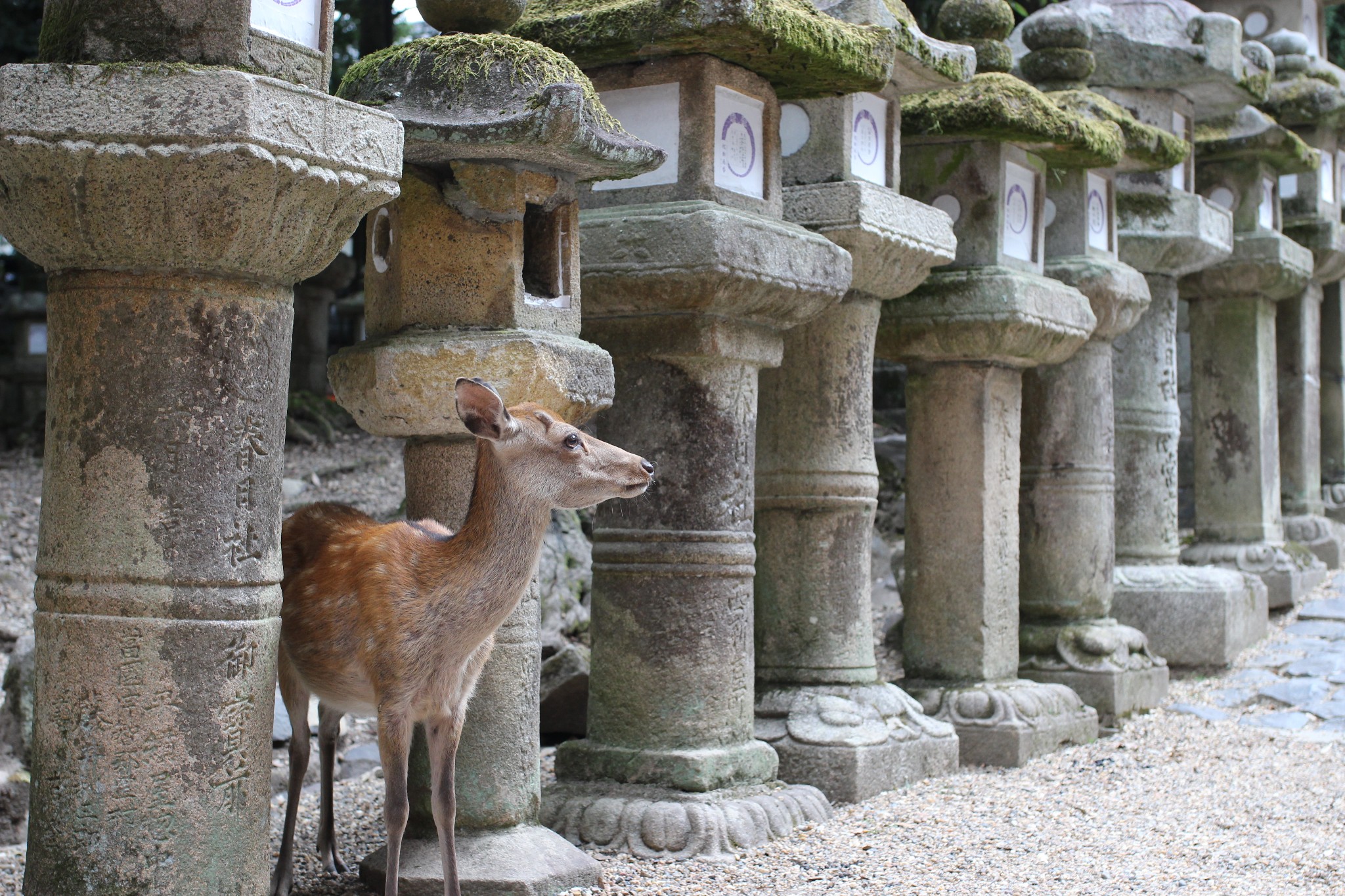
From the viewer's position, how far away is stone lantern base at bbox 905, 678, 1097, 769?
21.9 ft

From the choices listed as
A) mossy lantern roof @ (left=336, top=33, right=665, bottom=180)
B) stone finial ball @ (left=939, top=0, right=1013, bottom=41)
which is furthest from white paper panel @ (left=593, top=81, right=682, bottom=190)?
stone finial ball @ (left=939, top=0, right=1013, bottom=41)

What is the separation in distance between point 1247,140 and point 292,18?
783 centimetres

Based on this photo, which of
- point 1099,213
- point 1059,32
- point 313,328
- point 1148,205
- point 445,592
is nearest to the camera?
point 445,592

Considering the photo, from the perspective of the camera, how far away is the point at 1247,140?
983 cm

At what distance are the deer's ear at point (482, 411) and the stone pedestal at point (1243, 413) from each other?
7.49 m

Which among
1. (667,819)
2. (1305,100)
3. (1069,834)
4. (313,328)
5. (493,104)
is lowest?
(1069,834)

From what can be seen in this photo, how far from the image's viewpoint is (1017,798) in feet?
19.8

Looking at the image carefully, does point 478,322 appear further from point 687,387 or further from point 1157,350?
point 1157,350

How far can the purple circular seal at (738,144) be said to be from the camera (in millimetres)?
5258

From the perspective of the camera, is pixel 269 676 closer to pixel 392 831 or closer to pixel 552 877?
pixel 392 831

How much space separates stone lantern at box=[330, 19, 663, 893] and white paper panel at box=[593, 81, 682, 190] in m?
0.71

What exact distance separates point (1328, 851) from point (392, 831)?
3.37 meters

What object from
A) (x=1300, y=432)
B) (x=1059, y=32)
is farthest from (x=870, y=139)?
(x=1300, y=432)

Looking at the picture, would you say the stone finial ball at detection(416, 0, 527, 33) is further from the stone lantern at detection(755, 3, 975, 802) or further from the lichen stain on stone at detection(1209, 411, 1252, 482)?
the lichen stain on stone at detection(1209, 411, 1252, 482)
